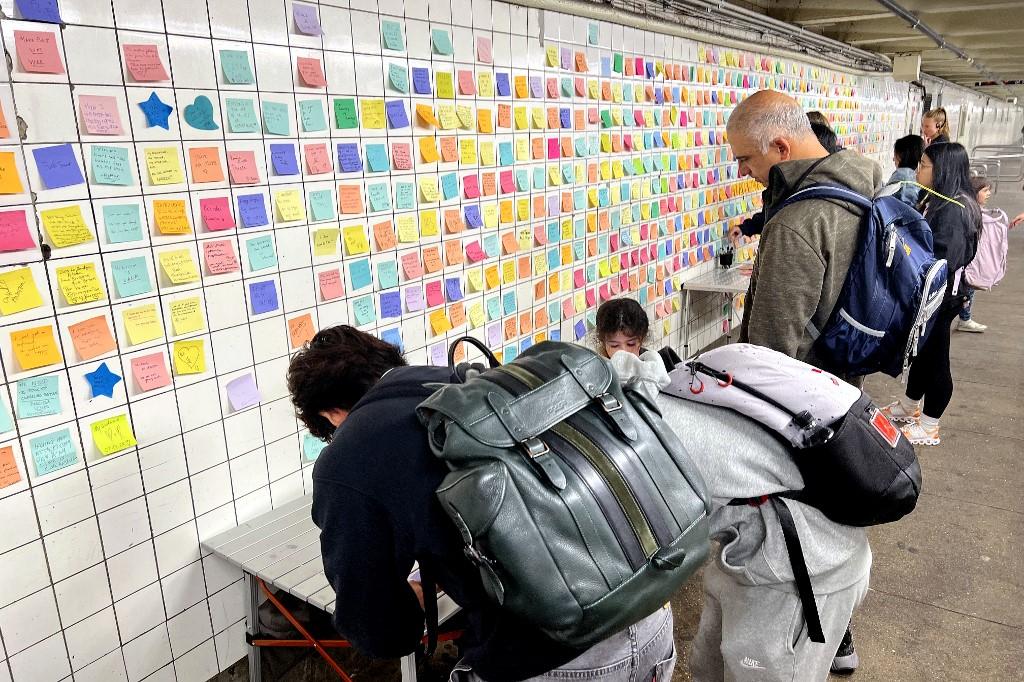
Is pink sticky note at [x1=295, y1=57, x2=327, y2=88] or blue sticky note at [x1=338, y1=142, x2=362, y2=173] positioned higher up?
pink sticky note at [x1=295, y1=57, x2=327, y2=88]

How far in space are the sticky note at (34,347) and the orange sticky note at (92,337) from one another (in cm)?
5

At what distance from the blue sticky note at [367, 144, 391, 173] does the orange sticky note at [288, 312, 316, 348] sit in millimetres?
532

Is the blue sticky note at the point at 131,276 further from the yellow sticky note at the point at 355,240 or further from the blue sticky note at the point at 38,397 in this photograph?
the yellow sticky note at the point at 355,240

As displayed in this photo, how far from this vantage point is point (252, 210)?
193cm

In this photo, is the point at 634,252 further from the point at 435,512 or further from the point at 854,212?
the point at 435,512

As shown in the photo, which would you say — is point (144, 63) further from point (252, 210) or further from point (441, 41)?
point (441, 41)

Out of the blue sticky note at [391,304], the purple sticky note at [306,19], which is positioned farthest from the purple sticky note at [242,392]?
the purple sticky note at [306,19]

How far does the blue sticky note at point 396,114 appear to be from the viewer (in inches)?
89.7

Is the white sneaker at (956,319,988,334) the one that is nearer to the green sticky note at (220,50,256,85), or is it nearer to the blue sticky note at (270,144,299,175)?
the blue sticky note at (270,144,299,175)

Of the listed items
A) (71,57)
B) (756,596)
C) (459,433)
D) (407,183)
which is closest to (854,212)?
(756,596)

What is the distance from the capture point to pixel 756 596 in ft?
5.00

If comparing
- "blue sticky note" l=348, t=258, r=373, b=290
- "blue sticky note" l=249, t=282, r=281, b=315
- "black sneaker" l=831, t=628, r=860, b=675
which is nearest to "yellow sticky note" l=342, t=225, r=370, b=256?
"blue sticky note" l=348, t=258, r=373, b=290

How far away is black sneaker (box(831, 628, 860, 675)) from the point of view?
2338 millimetres

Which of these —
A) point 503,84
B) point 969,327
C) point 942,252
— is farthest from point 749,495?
point 969,327
